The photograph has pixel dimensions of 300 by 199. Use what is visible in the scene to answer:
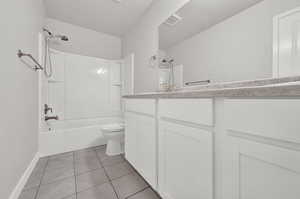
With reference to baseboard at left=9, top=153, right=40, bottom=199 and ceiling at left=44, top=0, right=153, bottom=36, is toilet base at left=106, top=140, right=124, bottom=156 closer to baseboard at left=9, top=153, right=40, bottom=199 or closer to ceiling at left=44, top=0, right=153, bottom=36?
baseboard at left=9, top=153, right=40, bottom=199

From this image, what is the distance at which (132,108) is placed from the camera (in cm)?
136

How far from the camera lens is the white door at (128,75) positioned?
2512mm

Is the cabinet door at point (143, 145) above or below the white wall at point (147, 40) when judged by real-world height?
below

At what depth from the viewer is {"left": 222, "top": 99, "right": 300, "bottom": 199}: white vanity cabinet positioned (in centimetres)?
35

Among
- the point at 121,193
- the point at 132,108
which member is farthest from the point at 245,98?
the point at 121,193

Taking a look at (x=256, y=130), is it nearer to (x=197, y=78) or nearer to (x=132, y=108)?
(x=197, y=78)

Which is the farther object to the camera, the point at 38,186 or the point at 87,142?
the point at 87,142

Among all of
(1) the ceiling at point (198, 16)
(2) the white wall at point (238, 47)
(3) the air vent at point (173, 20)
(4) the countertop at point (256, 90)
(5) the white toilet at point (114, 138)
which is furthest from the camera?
(5) the white toilet at point (114, 138)

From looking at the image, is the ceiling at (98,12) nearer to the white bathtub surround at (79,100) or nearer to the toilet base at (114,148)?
the white bathtub surround at (79,100)

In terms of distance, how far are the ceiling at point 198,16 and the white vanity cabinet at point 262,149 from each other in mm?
867

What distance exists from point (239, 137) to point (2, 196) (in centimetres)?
143

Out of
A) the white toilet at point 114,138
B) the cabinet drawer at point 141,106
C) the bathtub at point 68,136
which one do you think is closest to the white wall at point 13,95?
the bathtub at point 68,136

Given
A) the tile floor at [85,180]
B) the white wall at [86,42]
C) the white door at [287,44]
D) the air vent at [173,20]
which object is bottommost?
the tile floor at [85,180]

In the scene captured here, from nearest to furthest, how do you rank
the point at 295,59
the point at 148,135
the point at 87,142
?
the point at 295,59 → the point at 148,135 → the point at 87,142
